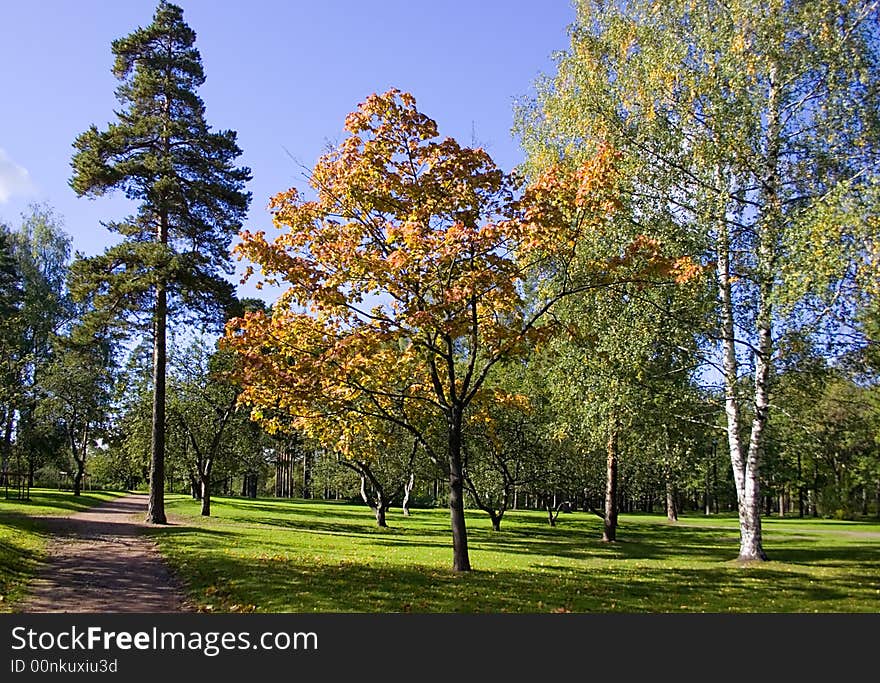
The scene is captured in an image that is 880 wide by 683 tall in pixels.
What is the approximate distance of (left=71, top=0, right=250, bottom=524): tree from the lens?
2198 cm

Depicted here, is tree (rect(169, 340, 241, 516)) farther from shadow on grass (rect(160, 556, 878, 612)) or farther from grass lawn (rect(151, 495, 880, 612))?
shadow on grass (rect(160, 556, 878, 612))

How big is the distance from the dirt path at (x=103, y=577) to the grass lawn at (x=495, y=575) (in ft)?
1.65

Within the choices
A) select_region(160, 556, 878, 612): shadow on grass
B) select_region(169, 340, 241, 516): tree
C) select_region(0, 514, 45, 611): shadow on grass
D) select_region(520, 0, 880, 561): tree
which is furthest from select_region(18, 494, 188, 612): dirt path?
select_region(520, 0, 880, 561): tree

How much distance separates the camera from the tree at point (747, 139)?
1655 centimetres

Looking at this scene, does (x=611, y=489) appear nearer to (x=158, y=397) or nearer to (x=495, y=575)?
(x=495, y=575)

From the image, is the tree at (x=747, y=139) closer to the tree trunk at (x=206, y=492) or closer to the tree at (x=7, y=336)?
the tree trunk at (x=206, y=492)

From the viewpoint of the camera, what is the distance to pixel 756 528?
713 inches

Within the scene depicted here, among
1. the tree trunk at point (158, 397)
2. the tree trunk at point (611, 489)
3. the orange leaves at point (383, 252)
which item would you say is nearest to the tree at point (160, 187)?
the tree trunk at point (158, 397)

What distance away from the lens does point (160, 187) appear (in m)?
22.1

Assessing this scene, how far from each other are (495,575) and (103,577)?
7751 millimetres

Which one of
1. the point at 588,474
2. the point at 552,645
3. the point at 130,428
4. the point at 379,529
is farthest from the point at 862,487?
the point at 552,645

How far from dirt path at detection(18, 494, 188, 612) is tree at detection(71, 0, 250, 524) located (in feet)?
20.0

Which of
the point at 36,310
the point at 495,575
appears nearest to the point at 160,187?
the point at 495,575

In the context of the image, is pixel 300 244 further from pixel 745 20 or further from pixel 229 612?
pixel 745 20
